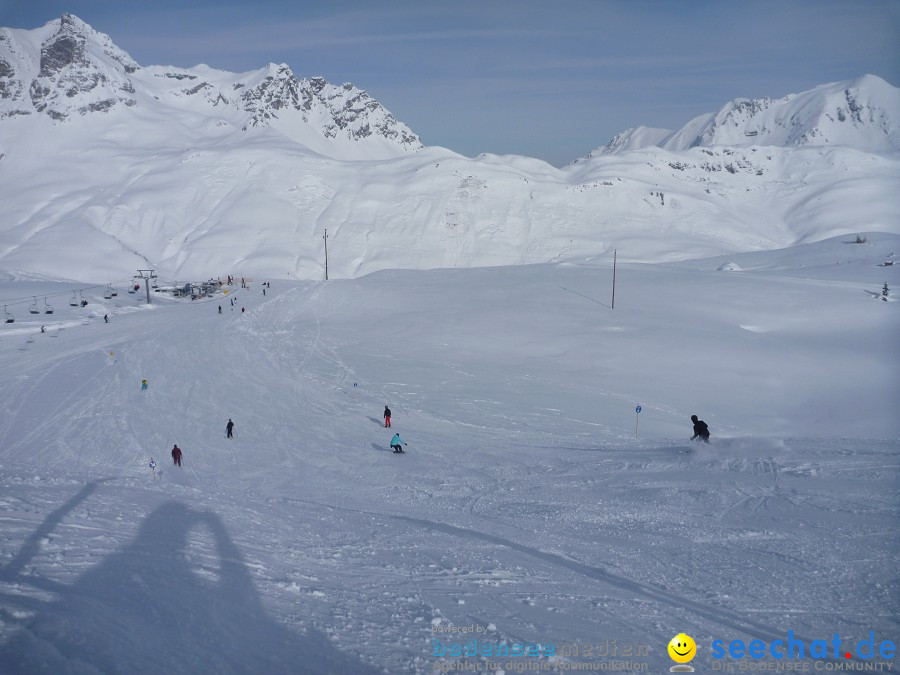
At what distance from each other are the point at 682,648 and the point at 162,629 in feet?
19.5

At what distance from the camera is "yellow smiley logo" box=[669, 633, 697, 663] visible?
6.77 metres

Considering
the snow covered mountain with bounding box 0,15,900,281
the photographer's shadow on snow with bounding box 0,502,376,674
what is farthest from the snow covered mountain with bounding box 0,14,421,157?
the photographer's shadow on snow with bounding box 0,502,376,674

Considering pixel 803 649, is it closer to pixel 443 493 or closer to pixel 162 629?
pixel 162 629

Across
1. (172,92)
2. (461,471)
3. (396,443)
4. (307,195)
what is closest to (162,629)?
(461,471)

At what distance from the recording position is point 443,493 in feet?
44.8

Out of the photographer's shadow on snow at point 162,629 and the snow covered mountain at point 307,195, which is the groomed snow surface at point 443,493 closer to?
the photographer's shadow on snow at point 162,629

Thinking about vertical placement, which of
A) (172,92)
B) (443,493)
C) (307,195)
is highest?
(172,92)

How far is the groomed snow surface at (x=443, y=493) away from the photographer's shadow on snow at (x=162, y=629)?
1.5 inches

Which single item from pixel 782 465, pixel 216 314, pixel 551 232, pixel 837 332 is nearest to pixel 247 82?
pixel 551 232

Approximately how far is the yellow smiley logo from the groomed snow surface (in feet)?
0.42

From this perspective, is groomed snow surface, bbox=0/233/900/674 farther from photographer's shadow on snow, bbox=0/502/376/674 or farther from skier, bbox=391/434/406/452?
skier, bbox=391/434/406/452

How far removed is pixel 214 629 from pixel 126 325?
35153 millimetres

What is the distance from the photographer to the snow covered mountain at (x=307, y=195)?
3140 inches

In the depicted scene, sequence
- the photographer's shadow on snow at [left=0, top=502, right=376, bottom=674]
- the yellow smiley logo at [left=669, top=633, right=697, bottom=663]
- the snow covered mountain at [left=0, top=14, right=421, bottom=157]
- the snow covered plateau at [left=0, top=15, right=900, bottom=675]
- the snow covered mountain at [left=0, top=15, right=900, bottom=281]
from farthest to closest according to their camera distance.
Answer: the snow covered mountain at [left=0, top=14, right=421, bottom=157] < the snow covered mountain at [left=0, top=15, right=900, bottom=281] < the snow covered plateau at [left=0, top=15, right=900, bottom=675] < the yellow smiley logo at [left=669, top=633, right=697, bottom=663] < the photographer's shadow on snow at [left=0, top=502, right=376, bottom=674]
